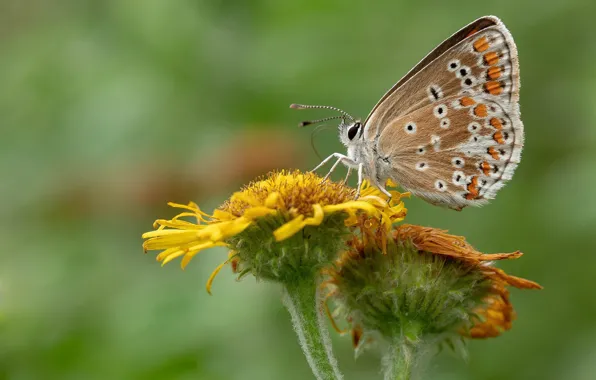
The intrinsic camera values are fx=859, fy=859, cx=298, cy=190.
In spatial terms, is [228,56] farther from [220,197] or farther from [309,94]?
[220,197]

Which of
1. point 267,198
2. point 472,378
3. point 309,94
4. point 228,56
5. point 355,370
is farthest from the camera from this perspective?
point 228,56

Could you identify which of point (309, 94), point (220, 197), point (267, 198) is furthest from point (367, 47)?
point (267, 198)

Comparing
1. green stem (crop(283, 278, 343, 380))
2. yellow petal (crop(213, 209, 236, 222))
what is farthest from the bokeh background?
yellow petal (crop(213, 209, 236, 222))

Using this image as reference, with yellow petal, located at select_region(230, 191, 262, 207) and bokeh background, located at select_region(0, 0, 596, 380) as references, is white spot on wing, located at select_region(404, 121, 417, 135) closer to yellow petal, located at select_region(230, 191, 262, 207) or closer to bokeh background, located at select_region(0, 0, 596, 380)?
yellow petal, located at select_region(230, 191, 262, 207)

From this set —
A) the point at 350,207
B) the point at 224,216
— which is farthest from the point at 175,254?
the point at 350,207

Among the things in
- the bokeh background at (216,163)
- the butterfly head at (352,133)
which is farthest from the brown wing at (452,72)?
the bokeh background at (216,163)

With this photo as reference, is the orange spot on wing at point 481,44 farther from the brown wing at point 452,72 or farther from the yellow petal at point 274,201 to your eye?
the yellow petal at point 274,201
